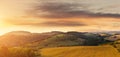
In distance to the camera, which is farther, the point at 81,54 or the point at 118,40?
the point at 118,40

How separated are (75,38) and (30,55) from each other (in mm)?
21686

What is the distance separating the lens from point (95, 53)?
27.2 meters

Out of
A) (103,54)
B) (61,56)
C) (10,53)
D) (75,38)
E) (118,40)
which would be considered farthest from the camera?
(75,38)

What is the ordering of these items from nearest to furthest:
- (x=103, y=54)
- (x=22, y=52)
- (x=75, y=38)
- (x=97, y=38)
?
1. (x=22, y=52)
2. (x=103, y=54)
3. (x=97, y=38)
4. (x=75, y=38)

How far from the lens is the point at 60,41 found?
Answer: 45.1 meters

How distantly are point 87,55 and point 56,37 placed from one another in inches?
940

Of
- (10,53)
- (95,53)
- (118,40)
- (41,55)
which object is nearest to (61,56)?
(41,55)

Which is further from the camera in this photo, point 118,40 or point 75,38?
point 75,38

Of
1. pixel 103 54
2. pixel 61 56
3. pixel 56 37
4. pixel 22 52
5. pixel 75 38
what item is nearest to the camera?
pixel 22 52

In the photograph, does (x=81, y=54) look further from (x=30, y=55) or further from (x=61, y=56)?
(x=30, y=55)

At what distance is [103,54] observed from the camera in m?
26.9

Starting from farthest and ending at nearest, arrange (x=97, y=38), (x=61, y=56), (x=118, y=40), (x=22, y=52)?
(x=97, y=38)
(x=118, y=40)
(x=61, y=56)
(x=22, y=52)

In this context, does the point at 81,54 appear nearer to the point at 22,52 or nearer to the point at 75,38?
the point at 22,52

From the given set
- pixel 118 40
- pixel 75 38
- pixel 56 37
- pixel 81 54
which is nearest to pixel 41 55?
pixel 81 54
